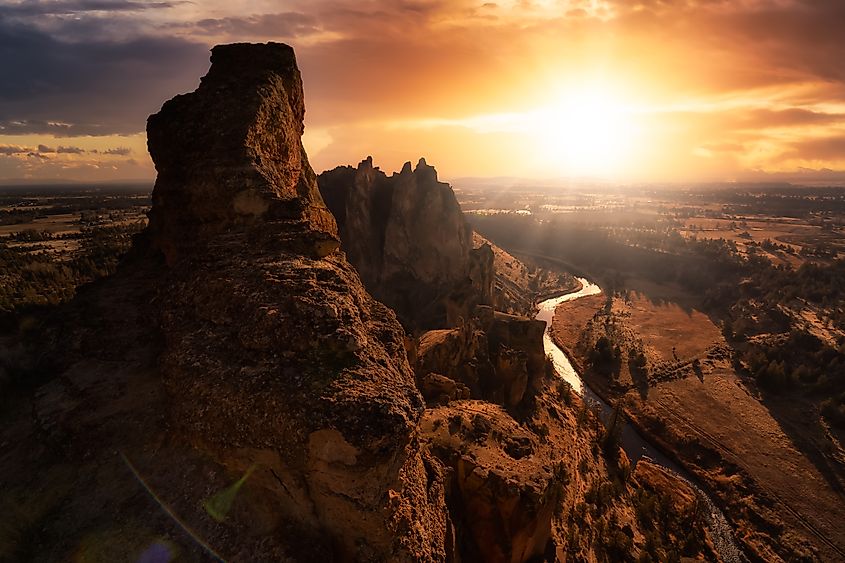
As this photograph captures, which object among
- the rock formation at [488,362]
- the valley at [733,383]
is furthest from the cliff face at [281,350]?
the valley at [733,383]

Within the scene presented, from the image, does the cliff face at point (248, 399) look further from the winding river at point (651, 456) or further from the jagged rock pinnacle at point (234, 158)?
the winding river at point (651, 456)

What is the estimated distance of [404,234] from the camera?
201 feet

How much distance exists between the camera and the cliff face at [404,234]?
194 feet

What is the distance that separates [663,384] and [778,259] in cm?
9295

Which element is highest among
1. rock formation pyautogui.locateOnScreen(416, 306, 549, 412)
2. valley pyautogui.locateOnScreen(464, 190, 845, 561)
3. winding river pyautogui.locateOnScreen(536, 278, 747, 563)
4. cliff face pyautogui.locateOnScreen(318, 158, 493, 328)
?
cliff face pyautogui.locateOnScreen(318, 158, 493, 328)

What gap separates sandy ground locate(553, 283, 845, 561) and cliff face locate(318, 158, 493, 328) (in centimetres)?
2314

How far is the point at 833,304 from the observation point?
7612cm

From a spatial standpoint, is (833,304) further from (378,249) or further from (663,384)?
(378,249)

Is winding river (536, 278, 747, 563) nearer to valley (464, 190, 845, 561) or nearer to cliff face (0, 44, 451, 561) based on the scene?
valley (464, 190, 845, 561)

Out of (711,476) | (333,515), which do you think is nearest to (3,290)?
(333,515)

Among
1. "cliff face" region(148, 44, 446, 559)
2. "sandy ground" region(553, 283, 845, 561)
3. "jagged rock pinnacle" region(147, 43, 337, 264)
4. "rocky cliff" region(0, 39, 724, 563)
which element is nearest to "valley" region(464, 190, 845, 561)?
"sandy ground" region(553, 283, 845, 561)

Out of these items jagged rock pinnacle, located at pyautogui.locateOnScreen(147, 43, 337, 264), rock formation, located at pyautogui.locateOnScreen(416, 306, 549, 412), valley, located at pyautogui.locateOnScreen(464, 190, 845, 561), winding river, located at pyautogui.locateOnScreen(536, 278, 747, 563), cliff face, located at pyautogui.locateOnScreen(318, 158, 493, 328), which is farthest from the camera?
cliff face, located at pyautogui.locateOnScreen(318, 158, 493, 328)

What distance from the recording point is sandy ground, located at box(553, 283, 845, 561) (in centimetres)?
3438

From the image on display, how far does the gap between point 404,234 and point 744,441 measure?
45244 mm
